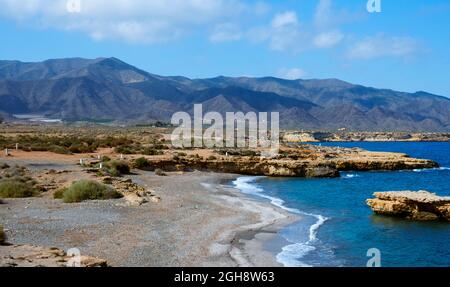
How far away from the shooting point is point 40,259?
1096 cm

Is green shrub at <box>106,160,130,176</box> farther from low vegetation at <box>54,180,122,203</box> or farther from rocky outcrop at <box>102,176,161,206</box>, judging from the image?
low vegetation at <box>54,180,122,203</box>

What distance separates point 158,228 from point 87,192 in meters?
6.94

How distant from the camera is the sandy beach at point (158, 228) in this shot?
1390cm

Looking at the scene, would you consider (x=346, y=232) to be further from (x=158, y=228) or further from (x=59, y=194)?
(x=59, y=194)

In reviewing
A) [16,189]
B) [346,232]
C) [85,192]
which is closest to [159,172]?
[85,192]

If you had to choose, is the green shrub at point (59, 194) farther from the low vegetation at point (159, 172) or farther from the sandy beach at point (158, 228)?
the low vegetation at point (159, 172)

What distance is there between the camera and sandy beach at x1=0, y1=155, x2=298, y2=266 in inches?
547

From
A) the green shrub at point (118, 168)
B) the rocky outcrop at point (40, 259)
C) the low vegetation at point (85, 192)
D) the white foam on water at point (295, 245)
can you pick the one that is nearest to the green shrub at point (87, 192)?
the low vegetation at point (85, 192)

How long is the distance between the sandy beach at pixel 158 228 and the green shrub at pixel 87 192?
581mm

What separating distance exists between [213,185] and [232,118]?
147 metres

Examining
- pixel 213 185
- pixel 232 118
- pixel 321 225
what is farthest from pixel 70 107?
pixel 321 225

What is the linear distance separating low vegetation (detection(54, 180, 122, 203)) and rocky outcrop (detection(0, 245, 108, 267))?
407 inches

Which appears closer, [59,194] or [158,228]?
[158,228]
